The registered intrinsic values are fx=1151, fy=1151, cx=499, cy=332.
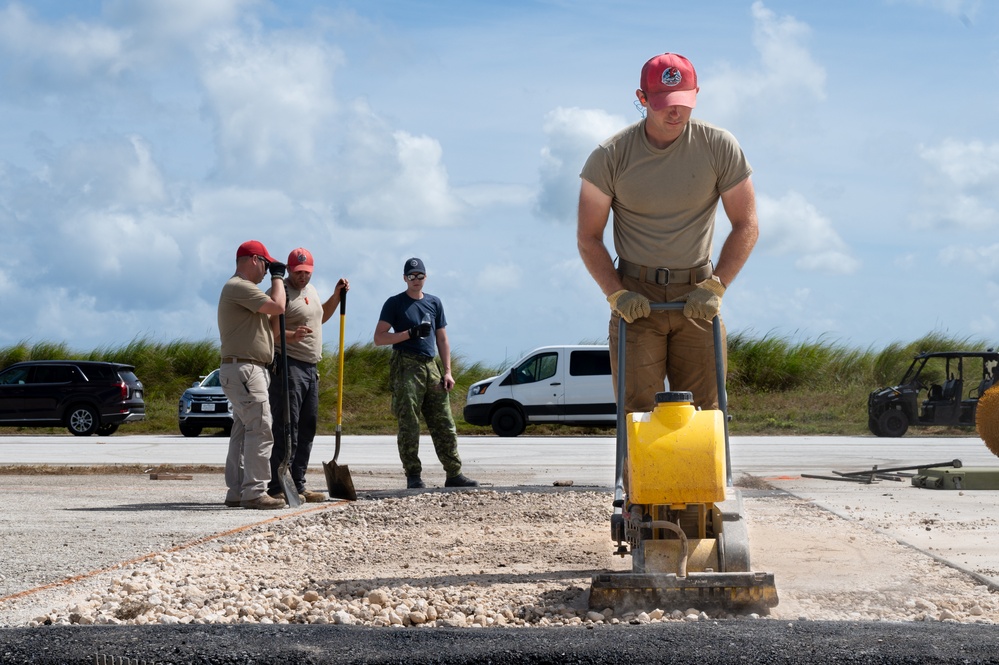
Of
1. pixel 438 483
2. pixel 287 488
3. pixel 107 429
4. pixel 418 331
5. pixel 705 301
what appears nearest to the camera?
pixel 705 301

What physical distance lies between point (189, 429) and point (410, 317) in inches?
562

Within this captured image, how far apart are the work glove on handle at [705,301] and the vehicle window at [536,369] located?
17716 mm

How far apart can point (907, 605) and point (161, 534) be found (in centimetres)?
447

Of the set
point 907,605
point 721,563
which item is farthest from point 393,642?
point 907,605

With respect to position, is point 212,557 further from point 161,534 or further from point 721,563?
point 721,563

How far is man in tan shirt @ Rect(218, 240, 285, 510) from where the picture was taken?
27.4ft

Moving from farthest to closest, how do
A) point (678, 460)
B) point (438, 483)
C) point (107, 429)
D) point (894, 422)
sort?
point (107, 429)
point (894, 422)
point (438, 483)
point (678, 460)

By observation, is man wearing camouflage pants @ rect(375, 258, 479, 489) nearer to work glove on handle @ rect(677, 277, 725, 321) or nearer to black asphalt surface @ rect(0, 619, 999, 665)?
work glove on handle @ rect(677, 277, 725, 321)

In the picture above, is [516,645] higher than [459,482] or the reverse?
the reverse

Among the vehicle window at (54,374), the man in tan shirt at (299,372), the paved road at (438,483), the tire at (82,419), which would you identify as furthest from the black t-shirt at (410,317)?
the vehicle window at (54,374)

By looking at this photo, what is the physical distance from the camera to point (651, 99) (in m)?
5.03

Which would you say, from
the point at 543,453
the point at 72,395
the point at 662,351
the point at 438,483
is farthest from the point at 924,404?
the point at 662,351

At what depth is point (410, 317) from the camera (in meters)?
9.77

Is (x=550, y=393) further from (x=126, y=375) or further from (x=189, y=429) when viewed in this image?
(x=126, y=375)
